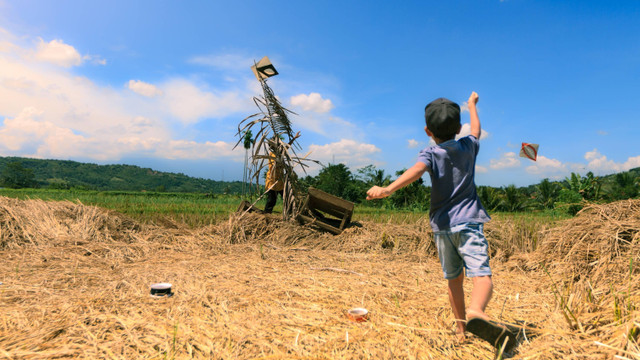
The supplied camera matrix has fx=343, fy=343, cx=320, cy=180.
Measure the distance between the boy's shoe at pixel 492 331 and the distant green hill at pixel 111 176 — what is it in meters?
100

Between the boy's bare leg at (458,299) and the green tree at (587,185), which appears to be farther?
the green tree at (587,185)

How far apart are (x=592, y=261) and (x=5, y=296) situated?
6213mm

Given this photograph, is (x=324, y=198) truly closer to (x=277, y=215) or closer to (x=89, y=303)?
(x=277, y=215)

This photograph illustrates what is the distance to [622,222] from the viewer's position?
4.01 m

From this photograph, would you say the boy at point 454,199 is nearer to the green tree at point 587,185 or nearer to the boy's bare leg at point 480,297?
the boy's bare leg at point 480,297

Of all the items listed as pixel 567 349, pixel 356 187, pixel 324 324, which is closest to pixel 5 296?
pixel 324 324

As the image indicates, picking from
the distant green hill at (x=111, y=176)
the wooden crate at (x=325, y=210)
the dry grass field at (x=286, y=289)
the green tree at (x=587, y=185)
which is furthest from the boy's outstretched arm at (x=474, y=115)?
the distant green hill at (x=111, y=176)

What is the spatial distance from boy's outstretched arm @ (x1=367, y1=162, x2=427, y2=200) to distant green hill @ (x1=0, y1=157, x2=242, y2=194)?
99899 mm

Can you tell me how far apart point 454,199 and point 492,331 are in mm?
785

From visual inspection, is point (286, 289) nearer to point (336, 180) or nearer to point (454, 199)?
point (454, 199)

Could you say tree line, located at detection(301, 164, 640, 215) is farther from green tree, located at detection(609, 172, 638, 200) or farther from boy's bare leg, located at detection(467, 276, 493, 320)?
boy's bare leg, located at detection(467, 276, 493, 320)

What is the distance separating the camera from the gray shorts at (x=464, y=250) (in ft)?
6.82

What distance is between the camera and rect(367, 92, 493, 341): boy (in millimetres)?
2096

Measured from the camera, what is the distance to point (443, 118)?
2.25 metres
